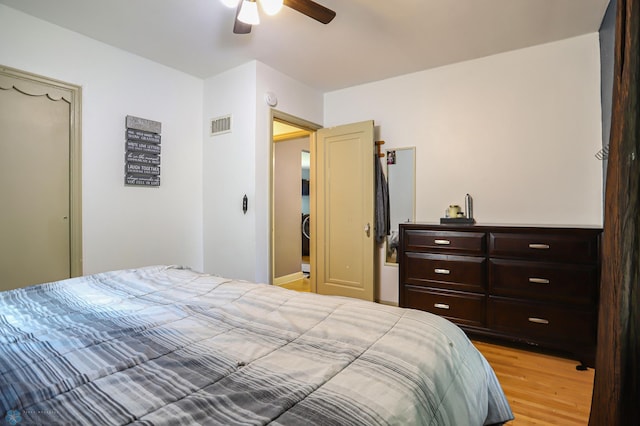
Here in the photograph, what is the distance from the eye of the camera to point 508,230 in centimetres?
248

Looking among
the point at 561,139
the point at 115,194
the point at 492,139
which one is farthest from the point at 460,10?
the point at 115,194

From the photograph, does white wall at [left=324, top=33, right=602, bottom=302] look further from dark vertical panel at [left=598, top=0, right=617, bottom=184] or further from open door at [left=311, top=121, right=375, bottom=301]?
open door at [left=311, top=121, right=375, bottom=301]

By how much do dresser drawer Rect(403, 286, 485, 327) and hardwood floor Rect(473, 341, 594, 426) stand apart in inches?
10.2

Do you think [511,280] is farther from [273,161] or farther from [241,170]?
[241,170]

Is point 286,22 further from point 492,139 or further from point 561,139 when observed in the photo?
point 561,139

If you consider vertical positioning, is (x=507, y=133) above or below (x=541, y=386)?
above

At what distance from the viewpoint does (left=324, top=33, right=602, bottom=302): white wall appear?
8.75ft

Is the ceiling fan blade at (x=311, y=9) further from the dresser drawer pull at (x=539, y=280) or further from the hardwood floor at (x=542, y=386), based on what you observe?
the hardwood floor at (x=542, y=386)

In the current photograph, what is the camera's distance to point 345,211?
3.70 meters

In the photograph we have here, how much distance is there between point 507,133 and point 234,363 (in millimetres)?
3131

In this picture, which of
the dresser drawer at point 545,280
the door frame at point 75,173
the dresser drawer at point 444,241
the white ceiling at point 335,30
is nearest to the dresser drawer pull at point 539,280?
the dresser drawer at point 545,280

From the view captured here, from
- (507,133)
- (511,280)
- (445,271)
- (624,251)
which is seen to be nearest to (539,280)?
(511,280)

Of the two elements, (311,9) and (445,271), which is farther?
(445,271)

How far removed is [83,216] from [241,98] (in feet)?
5.87
